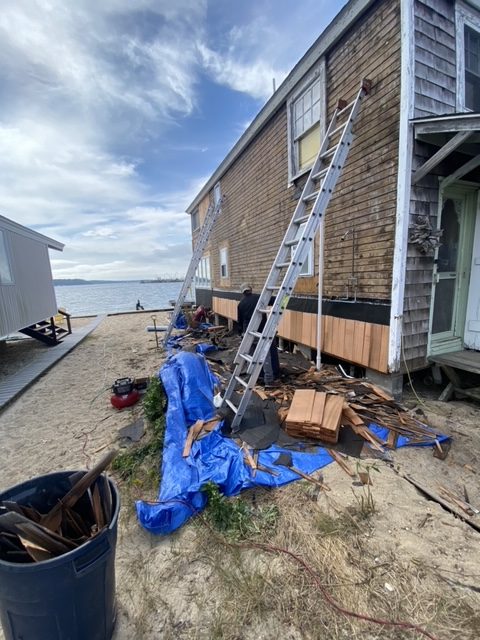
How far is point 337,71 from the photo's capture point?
17.1 feet

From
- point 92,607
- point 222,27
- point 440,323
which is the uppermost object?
point 222,27

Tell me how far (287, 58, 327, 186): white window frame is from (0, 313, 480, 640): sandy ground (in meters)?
5.38

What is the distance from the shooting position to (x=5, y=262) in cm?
856

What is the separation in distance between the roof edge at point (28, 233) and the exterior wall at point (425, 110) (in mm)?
10137

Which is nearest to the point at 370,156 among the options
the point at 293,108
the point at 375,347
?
the point at 293,108

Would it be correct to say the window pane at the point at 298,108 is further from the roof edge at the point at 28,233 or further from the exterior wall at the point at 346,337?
the roof edge at the point at 28,233

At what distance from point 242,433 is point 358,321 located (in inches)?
109

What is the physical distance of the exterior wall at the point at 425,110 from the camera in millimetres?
4125

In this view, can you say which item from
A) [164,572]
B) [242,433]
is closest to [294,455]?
[242,433]

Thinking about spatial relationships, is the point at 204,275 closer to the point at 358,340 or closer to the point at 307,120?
the point at 307,120

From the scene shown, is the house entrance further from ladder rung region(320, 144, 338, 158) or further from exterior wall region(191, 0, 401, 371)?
ladder rung region(320, 144, 338, 158)

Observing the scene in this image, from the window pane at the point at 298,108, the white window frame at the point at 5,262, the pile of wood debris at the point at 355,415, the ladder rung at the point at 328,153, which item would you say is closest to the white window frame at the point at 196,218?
the white window frame at the point at 5,262

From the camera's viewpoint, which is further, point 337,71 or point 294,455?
point 337,71

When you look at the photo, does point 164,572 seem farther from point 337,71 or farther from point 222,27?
point 222,27
